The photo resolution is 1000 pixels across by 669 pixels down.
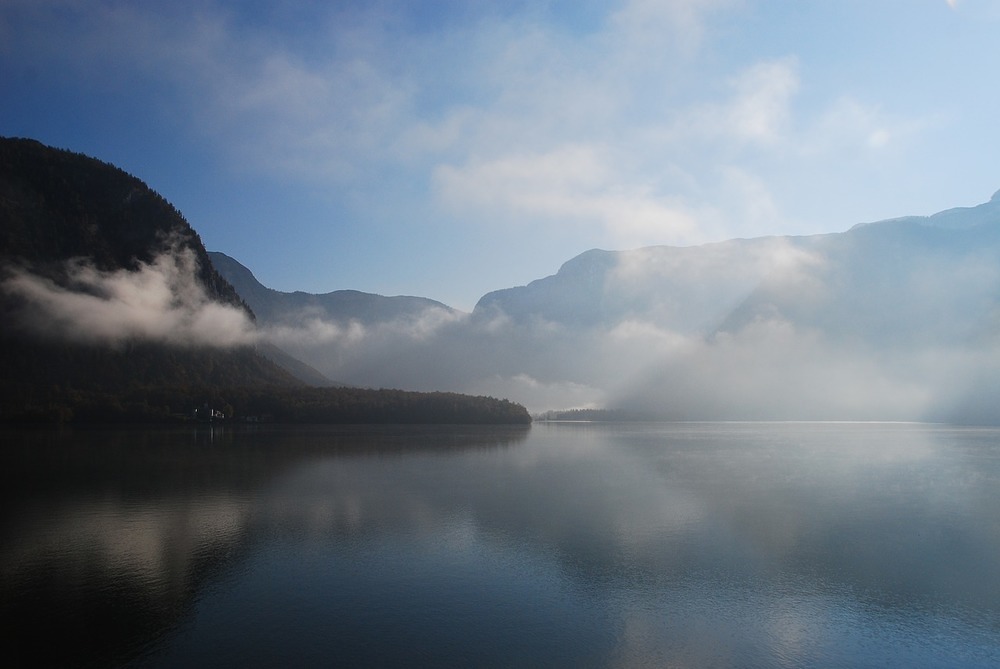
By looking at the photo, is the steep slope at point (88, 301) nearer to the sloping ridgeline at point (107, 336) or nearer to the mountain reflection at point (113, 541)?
the sloping ridgeline at point (107, 336)

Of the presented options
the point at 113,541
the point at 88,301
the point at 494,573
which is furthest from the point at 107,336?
the point at 494,573

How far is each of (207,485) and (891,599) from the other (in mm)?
38910

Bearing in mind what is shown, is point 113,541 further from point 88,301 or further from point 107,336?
point 88,301

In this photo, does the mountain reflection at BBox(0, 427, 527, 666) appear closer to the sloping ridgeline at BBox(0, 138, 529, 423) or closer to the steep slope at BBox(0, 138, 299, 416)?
the sloping ridgeline at BBox(0, 138, 529, 423)

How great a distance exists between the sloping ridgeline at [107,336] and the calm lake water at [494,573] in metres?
95.2

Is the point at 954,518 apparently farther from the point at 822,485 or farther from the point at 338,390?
the point at 338,390

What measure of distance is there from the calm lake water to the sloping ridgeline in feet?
312

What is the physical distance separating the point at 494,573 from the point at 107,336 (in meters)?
172

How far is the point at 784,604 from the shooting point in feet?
62.1

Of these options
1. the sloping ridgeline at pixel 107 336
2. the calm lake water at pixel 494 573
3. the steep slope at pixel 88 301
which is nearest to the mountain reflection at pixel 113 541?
the calm lake water at pixel 494 573

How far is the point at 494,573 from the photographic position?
2195 cm

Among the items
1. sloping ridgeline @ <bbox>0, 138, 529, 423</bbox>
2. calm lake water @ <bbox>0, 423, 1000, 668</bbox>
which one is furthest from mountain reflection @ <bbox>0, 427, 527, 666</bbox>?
sloping ridgeline @ <bbox>0, 138, 529, 423</bbox>

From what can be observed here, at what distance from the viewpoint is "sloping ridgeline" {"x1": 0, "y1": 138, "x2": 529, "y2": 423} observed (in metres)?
136

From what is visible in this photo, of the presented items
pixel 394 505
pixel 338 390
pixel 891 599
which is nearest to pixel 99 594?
pixel 394 505
